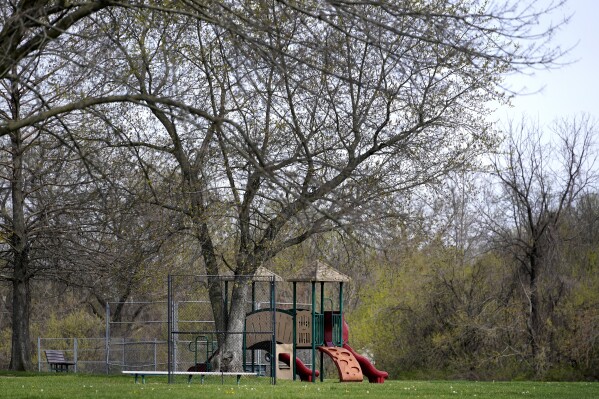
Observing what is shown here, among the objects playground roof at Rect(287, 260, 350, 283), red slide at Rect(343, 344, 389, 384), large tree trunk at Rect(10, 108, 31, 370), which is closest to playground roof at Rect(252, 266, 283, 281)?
playground roof at Rect(287, 260, 350, 283)

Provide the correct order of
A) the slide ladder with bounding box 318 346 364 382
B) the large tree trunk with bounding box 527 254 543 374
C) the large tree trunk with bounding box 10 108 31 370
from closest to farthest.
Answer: the slide ladder with bounding box 318 346 364 382 < the large tree trunk with bounding box 10 108 31 370 < the large tree trunk with bounding box 527 254 543 374

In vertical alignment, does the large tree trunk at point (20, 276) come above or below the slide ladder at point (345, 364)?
above

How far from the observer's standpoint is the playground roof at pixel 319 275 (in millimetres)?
22344

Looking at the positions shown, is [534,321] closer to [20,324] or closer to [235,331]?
[235,331]

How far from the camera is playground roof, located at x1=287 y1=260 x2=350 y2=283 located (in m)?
22.3

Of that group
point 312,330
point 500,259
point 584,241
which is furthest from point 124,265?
point 584,241

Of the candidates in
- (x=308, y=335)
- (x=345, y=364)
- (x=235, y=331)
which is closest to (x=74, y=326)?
(x=235, y=331)

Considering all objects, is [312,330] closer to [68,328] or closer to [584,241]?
[584,241]

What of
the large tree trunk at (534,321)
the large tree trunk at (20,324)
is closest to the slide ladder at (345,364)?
the large tree trunk at (20,324)

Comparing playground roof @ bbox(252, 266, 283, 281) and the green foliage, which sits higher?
playground roof @ bbox(252, 266, 283, 281)

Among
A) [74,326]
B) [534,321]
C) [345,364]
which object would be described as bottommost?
[345,364]

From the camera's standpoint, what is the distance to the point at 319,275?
2238cm

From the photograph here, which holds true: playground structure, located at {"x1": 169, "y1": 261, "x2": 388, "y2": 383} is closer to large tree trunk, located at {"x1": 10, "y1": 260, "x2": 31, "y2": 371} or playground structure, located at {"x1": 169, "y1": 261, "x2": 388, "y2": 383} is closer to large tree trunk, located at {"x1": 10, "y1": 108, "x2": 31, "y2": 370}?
large tree trunk, located at {"x1": 10, "y1": 108, "x2": 31, "y2": 370}

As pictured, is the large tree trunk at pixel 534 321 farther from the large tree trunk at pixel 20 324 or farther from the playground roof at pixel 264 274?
the large tree trunk at pixel 20 324
